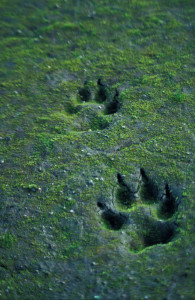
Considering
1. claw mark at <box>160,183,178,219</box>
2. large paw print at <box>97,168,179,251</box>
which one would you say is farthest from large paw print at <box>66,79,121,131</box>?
claw mark at <box>160,183,178,219</box>

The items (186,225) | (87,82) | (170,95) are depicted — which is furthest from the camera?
(87,82)

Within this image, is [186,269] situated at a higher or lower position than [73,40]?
lower

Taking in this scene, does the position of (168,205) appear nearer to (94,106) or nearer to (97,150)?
(97,150)

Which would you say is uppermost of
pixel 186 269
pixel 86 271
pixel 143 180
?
pixel 143 180

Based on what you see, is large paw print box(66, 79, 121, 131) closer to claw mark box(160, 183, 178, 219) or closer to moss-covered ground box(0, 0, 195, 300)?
moss-covered ground box(0, 0, 195, 300)

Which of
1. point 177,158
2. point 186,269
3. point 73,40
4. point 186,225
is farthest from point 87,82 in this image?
point 186,269

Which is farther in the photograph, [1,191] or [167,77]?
[167,77]

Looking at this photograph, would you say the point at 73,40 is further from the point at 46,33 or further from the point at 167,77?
the point at 167,77
